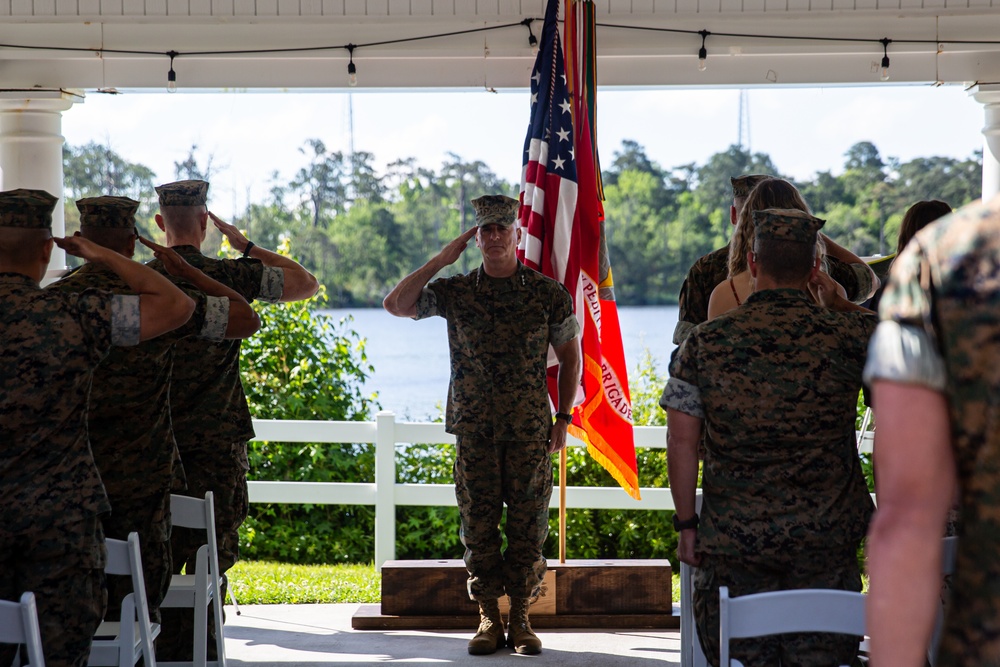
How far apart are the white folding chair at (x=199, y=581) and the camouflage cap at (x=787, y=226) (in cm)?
187

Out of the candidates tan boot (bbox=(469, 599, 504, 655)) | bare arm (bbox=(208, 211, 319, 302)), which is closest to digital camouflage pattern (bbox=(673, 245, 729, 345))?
bare arm (bbox=(208, 211, 319, 302))

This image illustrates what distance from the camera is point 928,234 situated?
1268 mm

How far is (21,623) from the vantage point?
209 cm

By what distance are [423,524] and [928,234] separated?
680cm

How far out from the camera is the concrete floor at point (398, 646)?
15.1 ft

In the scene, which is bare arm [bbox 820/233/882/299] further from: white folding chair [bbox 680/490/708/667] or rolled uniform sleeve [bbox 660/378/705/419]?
rolled uniform sleeve [bbox 660/378/705/419]

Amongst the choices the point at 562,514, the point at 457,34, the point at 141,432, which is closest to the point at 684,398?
the point at 141,432

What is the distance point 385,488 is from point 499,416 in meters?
1.96

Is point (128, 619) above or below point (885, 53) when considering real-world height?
below

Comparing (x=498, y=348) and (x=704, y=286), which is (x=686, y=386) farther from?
(x=498, y=348)

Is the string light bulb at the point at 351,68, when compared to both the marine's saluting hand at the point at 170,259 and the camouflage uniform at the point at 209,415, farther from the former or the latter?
the marine's saluting hand at the point at 170,259

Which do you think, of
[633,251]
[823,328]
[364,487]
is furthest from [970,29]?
[633,251]

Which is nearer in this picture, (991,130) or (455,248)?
(455,248)

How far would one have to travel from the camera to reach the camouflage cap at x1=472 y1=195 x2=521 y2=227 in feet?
14.9
